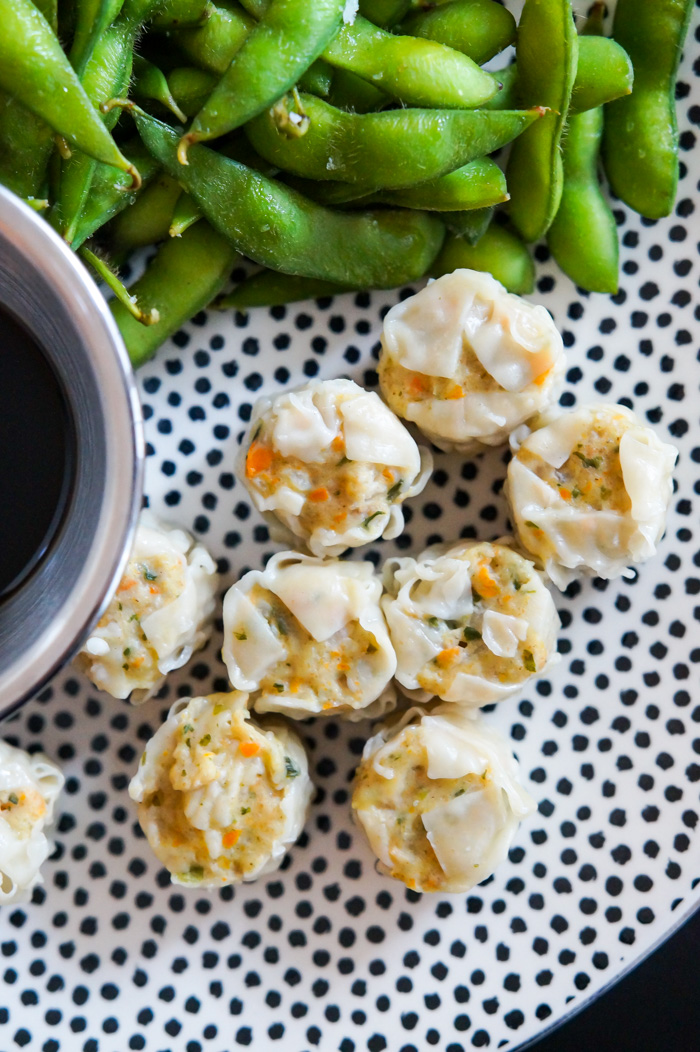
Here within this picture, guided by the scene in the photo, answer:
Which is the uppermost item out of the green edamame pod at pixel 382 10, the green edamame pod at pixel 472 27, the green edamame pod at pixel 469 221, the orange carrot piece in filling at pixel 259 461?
the green edamame pod at pixel 382 10

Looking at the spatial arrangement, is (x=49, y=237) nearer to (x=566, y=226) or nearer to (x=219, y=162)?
(x=219, y=162)

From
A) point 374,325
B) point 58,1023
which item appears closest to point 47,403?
point 374,325

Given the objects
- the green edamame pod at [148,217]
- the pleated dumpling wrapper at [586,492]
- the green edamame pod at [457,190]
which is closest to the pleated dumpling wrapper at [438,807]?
the pleated dumpling wrapper at [586,492]

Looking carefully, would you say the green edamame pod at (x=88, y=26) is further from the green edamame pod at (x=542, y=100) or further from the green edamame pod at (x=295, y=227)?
the green edamame pod at (x=542, y=100)

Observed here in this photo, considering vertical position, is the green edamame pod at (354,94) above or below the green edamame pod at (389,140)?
above

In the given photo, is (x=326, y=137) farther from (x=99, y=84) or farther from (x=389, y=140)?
(x=99, y=84)

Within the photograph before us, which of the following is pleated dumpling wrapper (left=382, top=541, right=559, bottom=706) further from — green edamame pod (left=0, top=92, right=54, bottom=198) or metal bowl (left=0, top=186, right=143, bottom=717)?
green edamame pod (left=0, top=92, right=54, bottom=198)
